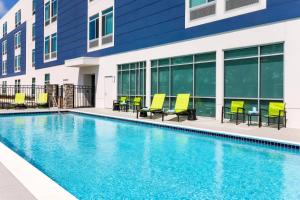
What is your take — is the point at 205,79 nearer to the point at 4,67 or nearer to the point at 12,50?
the point at 12,50

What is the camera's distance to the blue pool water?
4.84 meters

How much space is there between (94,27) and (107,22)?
211 cm

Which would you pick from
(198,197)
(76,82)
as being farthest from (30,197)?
(76,82)

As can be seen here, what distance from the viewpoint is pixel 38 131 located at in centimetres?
1146

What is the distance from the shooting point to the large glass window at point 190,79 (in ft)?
44.5

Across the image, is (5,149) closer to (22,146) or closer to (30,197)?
(22,146)

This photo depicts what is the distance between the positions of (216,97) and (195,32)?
3393 millimetres

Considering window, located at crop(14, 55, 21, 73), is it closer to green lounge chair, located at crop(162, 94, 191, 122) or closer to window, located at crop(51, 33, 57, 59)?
window, located at crop(51, 33, 57, 59)

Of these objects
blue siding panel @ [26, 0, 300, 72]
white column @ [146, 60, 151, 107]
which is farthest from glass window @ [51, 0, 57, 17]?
white column @ [146, 60, 151, 107]

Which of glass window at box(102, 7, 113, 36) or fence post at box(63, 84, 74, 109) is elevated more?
glass window at box(102, 7, 113, 36)

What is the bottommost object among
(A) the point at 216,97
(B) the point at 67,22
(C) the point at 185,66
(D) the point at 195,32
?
(A) the point at 216,97

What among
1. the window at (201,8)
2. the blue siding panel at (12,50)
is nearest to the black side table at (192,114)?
the window at (201,8)

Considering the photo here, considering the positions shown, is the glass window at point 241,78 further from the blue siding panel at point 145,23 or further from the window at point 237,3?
the window at point 237,3

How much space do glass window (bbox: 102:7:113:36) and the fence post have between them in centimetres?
477
